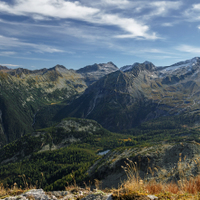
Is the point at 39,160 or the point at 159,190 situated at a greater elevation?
the point at 159,190

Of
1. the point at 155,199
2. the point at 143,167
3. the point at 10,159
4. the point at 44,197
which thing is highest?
the point at 155,199

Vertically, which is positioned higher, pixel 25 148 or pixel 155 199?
pixel 155 199

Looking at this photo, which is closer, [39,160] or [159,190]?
[159,190]

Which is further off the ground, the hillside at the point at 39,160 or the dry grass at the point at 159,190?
the dry grass at the point at 159,190

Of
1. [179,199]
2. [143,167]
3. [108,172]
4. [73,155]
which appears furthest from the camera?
[73,155]

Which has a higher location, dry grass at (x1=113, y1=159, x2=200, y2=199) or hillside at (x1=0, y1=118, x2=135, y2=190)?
dry grass at (x1=113, y1=159, x2=200, y2=199)

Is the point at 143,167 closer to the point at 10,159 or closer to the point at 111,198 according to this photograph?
the point at 111,198

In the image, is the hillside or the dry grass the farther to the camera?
the hillside

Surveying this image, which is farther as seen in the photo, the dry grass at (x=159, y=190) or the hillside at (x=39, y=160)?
the hillside at (x=39, y=160)

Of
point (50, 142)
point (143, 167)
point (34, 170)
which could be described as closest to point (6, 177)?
point (34, 170)

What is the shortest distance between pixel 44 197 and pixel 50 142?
205 metres

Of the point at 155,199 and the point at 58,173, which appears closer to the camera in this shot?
the point at 155,199

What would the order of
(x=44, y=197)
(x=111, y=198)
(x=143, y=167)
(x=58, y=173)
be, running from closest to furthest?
(x=111, y=198) < (x=44, y=197) < (x=143, y=167) < (x=58, y=173)

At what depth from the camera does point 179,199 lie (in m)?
6.54
